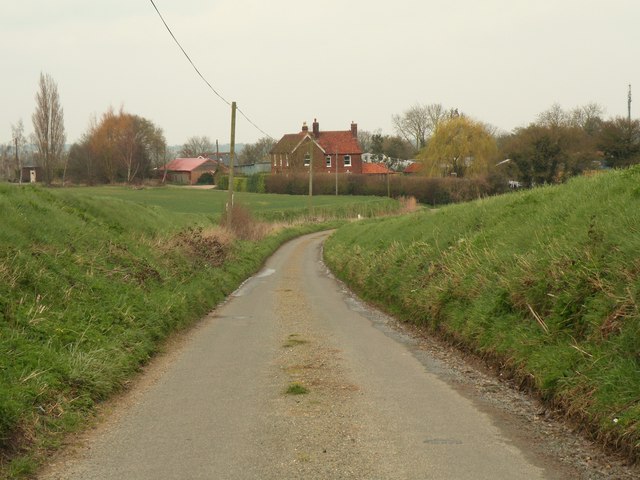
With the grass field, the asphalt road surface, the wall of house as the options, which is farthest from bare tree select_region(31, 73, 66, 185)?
the asphalt road surface

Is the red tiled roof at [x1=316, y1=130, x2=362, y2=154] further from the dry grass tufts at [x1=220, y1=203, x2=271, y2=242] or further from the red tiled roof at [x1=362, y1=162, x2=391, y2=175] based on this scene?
the dry grass tufts at [x1=220, y1=203, x2=271, y2=242]

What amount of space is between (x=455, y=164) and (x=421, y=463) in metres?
88.3

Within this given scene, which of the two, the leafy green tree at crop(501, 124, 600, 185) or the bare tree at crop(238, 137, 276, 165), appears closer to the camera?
the leafy green tree at crop(501, 124, 600, 185)

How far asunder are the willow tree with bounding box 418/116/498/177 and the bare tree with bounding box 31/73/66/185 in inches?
1836

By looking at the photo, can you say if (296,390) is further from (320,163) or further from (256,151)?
(256,151)

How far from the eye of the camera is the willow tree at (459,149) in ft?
296

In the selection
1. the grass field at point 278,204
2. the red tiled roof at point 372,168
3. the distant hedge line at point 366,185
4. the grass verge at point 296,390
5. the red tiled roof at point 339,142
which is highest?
the red tiled roof at point 339,142

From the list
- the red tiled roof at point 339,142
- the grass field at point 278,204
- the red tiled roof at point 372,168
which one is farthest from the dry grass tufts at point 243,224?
the red tiled roof at point 372,168

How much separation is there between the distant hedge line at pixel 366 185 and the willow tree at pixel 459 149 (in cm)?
512

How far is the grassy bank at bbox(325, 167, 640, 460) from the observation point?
288 inches

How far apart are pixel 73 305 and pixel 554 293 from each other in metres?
7.46

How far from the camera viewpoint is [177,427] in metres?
7.54

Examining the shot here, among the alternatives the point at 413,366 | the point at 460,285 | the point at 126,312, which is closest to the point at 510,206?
the point at 460,285

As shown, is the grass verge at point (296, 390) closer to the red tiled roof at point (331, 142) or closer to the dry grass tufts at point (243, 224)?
the dry grass tufts at point (243, 224)
